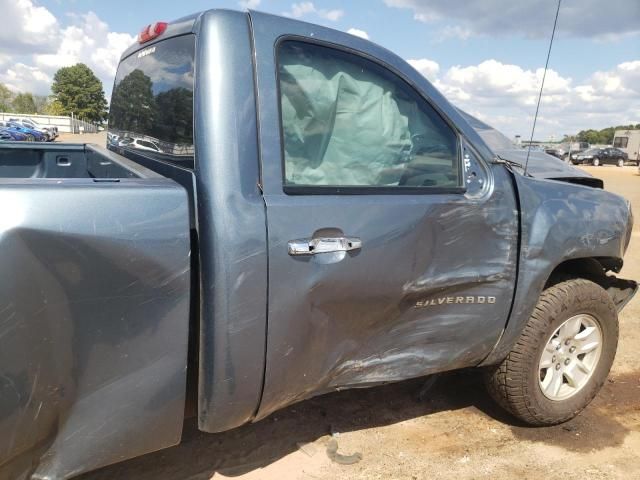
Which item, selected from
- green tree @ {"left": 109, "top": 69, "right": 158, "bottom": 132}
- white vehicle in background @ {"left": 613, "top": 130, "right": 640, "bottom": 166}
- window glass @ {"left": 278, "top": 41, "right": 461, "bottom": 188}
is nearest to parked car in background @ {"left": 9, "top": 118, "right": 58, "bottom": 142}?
green tree @ {"left": 109, "top": 69, "right": 158, "bottom": 132}

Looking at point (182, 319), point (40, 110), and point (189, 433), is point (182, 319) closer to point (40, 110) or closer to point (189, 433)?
point (189, 433)

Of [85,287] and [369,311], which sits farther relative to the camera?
[369,311]

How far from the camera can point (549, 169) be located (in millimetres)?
4090

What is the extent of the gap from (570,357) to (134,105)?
2.78 m

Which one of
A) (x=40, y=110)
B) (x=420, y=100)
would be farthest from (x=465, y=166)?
(x=40, y=110)

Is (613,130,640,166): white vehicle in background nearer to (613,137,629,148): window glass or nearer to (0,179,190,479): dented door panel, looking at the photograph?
(613,137,629,148): window glass

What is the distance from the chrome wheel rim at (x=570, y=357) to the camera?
9.93 ft

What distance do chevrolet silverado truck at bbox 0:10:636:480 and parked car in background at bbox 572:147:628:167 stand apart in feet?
145

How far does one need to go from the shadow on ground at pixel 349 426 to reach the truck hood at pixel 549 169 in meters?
1.47

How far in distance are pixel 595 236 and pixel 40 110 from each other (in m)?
113

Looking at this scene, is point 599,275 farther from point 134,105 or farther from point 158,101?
Answer: point 134,105

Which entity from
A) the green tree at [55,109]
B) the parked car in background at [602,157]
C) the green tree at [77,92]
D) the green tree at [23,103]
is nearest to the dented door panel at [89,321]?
the parked car in background at [602,157]

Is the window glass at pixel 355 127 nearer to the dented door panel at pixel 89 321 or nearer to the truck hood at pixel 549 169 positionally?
the dented door panel at pixel 89 321

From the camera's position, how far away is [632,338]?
4.54m
